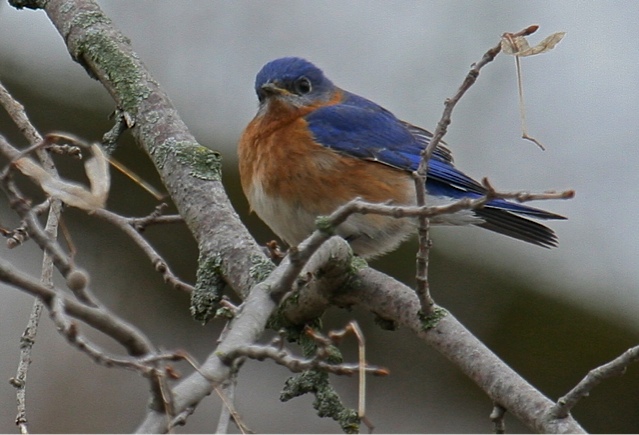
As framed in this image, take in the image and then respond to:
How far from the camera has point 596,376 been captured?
233cm

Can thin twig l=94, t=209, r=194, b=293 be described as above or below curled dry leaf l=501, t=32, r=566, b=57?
below

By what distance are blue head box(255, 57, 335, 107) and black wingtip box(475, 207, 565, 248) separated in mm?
986

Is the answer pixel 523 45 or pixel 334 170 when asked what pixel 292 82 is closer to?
pixel 334 170

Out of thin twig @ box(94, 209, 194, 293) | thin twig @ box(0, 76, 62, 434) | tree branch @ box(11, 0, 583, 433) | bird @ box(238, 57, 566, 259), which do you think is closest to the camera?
tree branch @ box(11, 0, 583, 433)

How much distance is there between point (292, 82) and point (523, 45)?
246 cm

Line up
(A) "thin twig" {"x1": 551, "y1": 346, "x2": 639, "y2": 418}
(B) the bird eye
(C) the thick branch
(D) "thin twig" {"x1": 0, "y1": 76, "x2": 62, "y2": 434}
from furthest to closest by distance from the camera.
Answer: (B) the bird eye → (C) the thick branch → (D) "thin twig" {"x1": 0, "y1": 76, "x2": 62, "y2": 434} → (A) "thin twig" {"x1": 551, "y1": 346, "x2": 639, "y2": 418}

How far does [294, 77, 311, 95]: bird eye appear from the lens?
4.92 metres

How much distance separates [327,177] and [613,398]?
87.0 inches

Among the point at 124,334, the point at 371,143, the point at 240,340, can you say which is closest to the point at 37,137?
the point at 240,340

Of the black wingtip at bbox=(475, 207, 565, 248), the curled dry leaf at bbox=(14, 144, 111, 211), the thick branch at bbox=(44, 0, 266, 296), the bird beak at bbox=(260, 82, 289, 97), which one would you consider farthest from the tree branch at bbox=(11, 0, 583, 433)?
the black wingtip at bbox=(475, 207, 565, 248)

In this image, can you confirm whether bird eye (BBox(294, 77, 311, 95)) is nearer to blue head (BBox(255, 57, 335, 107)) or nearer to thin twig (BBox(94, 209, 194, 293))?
blue head (BBox(255, 57, 335, 107))

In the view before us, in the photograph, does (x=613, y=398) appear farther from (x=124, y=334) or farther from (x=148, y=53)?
(x=124, y=334)

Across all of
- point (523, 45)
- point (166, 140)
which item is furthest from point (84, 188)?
point (166, 140)

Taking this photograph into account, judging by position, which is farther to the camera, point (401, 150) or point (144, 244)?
point (401, 150)
